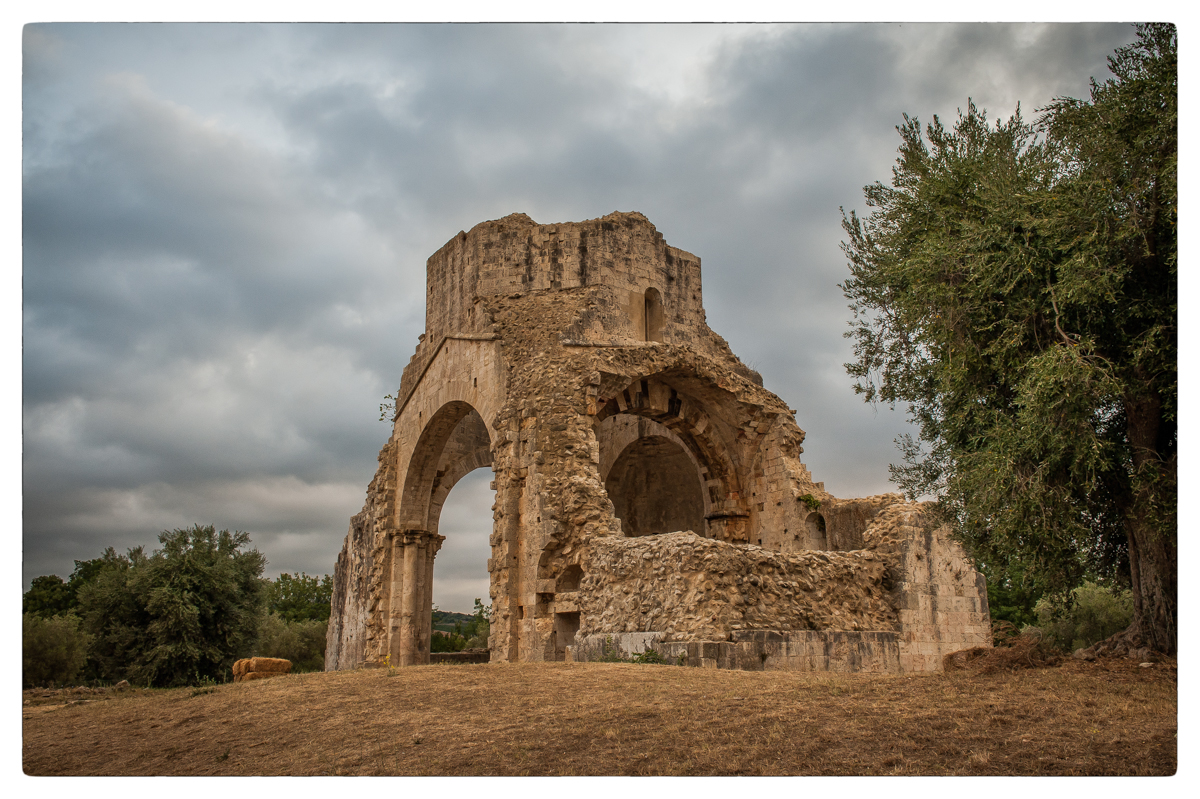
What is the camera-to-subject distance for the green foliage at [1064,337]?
7.55 m

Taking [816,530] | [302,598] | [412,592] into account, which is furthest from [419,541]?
[302,598]

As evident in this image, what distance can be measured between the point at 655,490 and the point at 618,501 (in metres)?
1.12

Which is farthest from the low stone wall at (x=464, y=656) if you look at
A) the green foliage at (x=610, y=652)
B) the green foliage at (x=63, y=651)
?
the green foliage at (x=610, y=652)

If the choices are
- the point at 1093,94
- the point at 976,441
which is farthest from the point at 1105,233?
the point at 976,441

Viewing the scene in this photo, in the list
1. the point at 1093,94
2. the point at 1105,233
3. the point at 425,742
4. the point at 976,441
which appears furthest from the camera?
the point at 976,441

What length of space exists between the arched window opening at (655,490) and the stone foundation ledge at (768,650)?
42.0 feet

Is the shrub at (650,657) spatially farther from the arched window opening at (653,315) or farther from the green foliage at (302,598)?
the green foliage at (302,598)

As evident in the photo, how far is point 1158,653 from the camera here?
7.89 metres

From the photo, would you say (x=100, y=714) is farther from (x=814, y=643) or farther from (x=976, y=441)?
(x=976, y=441)

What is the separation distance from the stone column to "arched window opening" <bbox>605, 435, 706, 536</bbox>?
6.24 m

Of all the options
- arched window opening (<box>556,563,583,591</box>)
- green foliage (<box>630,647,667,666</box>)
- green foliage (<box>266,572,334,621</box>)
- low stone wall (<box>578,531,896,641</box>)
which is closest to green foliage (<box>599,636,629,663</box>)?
green foliage (<box>630,647,667,666</box>)

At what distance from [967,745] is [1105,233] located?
4.63 m

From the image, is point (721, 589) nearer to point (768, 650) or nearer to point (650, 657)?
point (768, 650)

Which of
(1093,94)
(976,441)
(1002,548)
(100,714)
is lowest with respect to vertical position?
(100,714)
